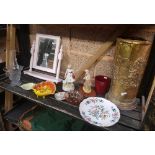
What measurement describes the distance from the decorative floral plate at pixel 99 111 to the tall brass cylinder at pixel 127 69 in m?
0.06

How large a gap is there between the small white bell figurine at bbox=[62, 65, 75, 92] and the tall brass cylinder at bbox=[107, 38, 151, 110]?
0.95 feet

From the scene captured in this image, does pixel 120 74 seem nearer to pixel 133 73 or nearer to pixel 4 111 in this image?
pixel 133 73

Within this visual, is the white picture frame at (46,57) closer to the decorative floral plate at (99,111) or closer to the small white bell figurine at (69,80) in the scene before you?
the small white bell figurine at (69,80)

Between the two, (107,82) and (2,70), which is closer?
(107,82)

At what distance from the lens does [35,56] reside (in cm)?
136

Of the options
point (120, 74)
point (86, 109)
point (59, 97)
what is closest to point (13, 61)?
Result: point (59, 97)

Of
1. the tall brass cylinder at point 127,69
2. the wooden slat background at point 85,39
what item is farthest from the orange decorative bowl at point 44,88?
the tall brass cylinder at point 127,69

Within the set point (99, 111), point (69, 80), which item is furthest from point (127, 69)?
point (69, 80)

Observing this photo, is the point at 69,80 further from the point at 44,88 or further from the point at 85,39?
the point at 85,39

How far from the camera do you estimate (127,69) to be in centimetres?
96

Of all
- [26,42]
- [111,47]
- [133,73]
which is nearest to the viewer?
[133,73]

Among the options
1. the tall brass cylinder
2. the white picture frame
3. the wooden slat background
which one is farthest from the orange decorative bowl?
the tall brass cylinder

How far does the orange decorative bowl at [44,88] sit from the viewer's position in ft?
3.75

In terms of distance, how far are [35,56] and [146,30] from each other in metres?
0.84
